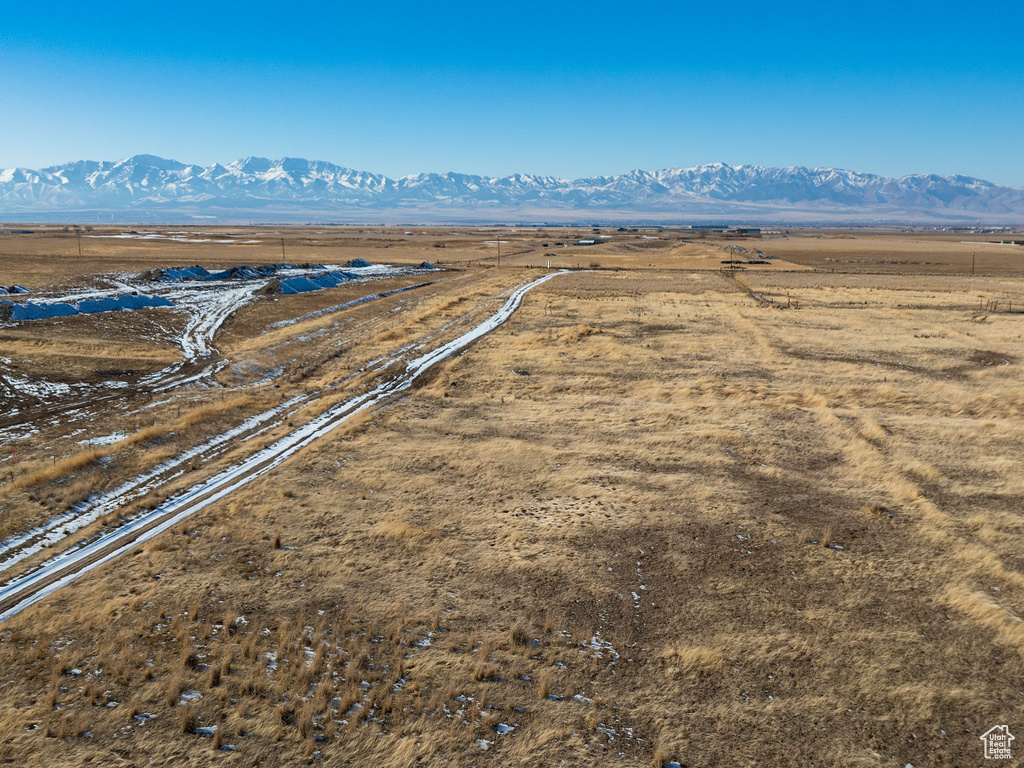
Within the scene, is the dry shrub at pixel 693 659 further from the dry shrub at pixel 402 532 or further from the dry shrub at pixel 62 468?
the dry shrub at pixel 62 468

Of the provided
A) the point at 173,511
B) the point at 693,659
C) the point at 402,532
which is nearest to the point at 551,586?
the point at 693,659

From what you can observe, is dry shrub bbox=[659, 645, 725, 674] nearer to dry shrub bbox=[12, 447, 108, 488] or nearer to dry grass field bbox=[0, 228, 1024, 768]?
dry grass field bbox=[0, 228, 1024, 768]

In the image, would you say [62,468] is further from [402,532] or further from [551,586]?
[551,586]

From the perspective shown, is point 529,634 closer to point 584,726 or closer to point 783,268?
point 584,726

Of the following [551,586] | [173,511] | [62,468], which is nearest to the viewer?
[551,586]

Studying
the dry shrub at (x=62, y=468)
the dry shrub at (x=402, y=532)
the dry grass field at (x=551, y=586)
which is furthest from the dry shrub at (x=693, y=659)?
the dry shrub at (x=62, y=468)

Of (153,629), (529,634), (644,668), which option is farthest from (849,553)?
(153,629)
